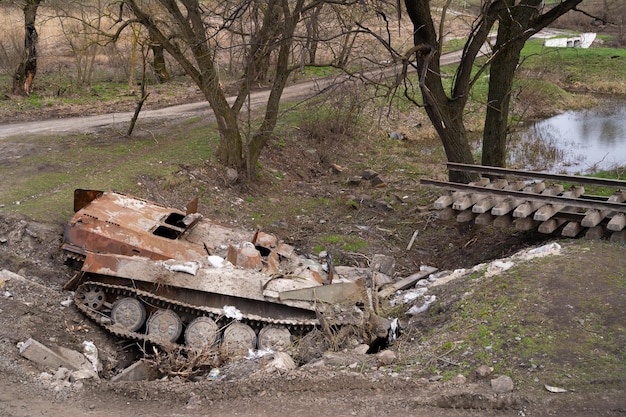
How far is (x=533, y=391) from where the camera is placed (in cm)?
621

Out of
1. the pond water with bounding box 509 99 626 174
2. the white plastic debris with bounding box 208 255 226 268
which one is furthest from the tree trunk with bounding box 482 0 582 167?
the white plastic debris with bounding box 208 255 226 268

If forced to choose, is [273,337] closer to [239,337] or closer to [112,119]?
[239,337]

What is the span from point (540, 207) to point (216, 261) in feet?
16.3

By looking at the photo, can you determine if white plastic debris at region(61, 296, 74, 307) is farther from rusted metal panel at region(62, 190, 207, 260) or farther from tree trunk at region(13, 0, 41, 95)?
tree trunk at region(13, 0, 41, 95)

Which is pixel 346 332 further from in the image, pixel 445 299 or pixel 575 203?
pixel 575 203

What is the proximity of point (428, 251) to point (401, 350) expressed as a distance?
5.48 m

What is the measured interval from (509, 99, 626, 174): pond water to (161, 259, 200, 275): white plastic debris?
39.6 feet

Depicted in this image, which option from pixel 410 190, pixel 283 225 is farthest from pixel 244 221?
pixel 410 190

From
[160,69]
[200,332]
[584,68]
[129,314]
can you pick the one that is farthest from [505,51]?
[584,68]

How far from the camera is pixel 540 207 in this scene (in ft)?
33.7

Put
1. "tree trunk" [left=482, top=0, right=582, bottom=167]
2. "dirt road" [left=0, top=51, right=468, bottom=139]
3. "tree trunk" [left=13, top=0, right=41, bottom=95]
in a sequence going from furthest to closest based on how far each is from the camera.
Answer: "tree trunk" [left=13, top=0, right=41, bottom=95], "dirt road" [left=0, top=51, right=468, bottom=139], "tree trunk" [left=482, top=0, right=582, bottom=167]

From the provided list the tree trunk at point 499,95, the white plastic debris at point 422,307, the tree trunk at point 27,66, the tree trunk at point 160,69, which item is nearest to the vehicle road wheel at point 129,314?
the white plastic debris at point 422,307

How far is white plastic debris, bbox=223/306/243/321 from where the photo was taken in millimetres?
8664

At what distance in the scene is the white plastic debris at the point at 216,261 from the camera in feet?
30.3
